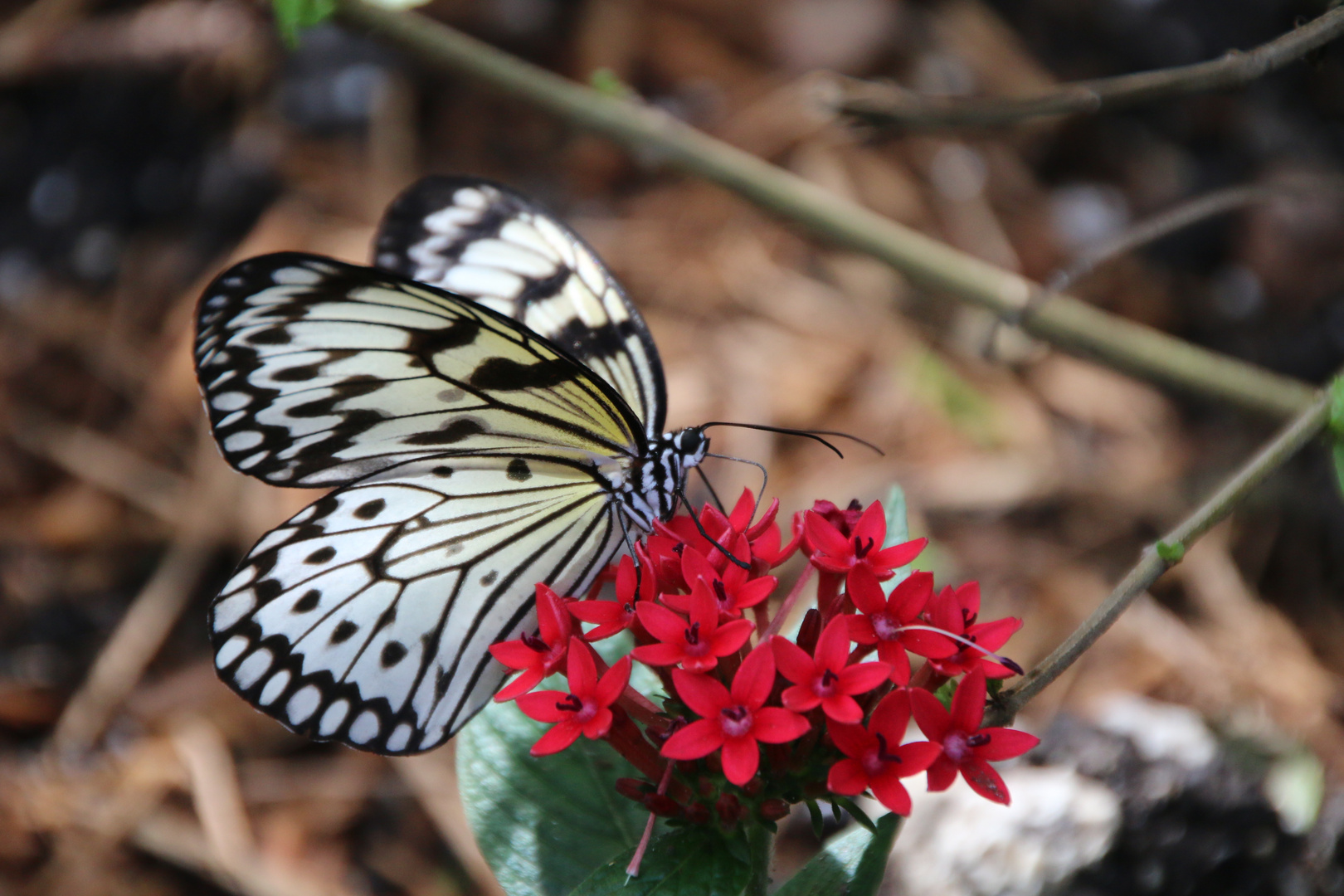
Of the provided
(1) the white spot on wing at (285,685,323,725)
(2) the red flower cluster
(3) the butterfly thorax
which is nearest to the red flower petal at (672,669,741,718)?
(2) the red flower cluster

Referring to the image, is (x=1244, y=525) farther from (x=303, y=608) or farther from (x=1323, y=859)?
(x=303, y=608)

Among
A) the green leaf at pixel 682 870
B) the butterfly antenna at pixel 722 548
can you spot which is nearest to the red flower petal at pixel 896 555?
the butterfly antenna at pixel 722 548

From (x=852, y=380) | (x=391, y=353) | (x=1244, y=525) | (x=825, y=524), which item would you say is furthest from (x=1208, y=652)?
(x=391, y=353)

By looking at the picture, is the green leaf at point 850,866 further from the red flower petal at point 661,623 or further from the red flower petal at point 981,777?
the red flower petal at point 661,623

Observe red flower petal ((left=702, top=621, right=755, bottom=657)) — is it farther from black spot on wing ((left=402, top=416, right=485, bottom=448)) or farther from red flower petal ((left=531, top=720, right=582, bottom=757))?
black spot on wing ((left=402, top=416, right=485, bottom=448))

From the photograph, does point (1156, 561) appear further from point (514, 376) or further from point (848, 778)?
point (514, 376)
